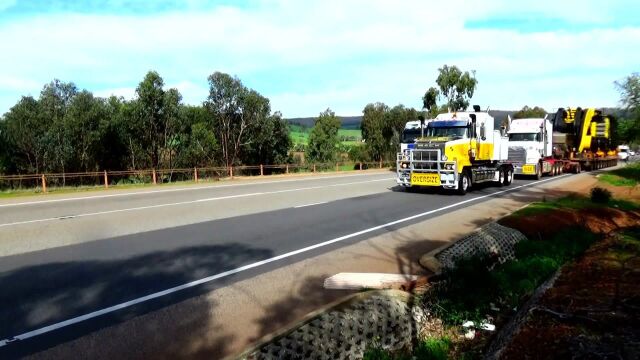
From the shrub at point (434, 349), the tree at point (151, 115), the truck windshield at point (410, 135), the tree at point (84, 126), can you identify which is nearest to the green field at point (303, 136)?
the tree at point (151, 115)

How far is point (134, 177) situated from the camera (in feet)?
107

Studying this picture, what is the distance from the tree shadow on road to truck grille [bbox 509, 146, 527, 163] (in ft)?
86.2

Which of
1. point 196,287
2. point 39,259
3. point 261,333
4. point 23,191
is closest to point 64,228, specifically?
point 39,259

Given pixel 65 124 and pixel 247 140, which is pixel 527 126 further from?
pixel 65 124

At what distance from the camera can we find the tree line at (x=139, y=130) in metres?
34.2

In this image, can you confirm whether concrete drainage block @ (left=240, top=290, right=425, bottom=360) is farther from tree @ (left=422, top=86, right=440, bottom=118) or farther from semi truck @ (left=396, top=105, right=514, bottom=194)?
tree @ (left=422, top=86, right=440, bottom=118)

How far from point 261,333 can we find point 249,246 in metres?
4.54

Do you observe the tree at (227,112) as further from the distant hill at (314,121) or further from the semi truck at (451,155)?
the semi truck at (451,155)

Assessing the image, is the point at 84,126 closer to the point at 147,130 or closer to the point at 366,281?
the point at 147,130

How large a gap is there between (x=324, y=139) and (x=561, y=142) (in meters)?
23.0

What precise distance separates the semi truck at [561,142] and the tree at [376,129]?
21.8 m

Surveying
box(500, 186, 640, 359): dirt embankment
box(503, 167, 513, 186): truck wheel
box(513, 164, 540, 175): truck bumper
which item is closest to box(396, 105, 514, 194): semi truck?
box(503, 167, 513, 186): truck wheel

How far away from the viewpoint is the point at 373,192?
21859 millimetres

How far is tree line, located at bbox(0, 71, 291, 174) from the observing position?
34.2 metres
